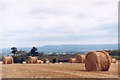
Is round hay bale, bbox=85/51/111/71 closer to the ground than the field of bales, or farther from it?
farther from it

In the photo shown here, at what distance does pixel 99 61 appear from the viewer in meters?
23.1

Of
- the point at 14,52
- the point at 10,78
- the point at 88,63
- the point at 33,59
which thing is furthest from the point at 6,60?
the point at 14,52

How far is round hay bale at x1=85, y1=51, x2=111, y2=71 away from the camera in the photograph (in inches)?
907

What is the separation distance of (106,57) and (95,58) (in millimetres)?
848

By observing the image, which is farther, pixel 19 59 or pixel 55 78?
pixel 19 59

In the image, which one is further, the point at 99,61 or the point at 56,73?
the point at 99,61

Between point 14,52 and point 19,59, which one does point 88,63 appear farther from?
point 14,52

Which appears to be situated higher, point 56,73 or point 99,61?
point 99,61

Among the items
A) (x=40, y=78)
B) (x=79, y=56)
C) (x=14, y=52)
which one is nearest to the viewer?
(x=40, y=78)

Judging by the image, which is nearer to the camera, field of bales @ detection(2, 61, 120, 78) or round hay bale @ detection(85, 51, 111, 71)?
A: field of bales @ detection(2, 61, 120, 78)

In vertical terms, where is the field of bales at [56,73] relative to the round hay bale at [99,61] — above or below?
below

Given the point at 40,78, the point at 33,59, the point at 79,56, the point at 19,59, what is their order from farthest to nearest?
1. the point at 19,59
2. the point at 33,59
3. the point at 79,56
4. the point at 40,78

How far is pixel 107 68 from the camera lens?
23109 millimetres

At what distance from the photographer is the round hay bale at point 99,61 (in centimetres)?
2303
